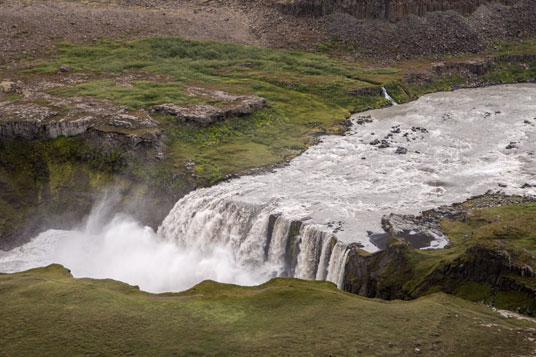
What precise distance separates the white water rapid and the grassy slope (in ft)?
29.3

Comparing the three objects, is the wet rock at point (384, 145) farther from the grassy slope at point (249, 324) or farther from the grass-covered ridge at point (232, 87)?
the grassy slope at point (249, 324)

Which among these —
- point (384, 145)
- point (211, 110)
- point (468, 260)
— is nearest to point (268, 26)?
point (211, 110)

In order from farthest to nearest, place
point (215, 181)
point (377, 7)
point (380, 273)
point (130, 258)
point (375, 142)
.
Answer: point (377, 7)
point (375, 142)
point (215, 181)
point (130, 258)
point (380, 273)

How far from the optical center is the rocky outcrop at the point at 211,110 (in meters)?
60.2

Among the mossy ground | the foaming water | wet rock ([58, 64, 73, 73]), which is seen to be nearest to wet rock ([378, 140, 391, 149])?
the mossy ground

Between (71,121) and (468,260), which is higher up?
(71,121)

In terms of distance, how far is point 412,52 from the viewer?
92.2m

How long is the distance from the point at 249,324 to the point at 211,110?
135ft

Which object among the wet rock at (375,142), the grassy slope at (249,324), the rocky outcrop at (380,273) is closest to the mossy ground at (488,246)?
the rocky outcrop at (380,273)

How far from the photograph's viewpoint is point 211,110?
61.8m

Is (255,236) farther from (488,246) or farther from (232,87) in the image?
(232,87)

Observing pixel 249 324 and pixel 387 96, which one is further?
pixel 387 96

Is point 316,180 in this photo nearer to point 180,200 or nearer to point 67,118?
point 180,200

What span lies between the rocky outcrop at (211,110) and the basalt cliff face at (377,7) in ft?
135
